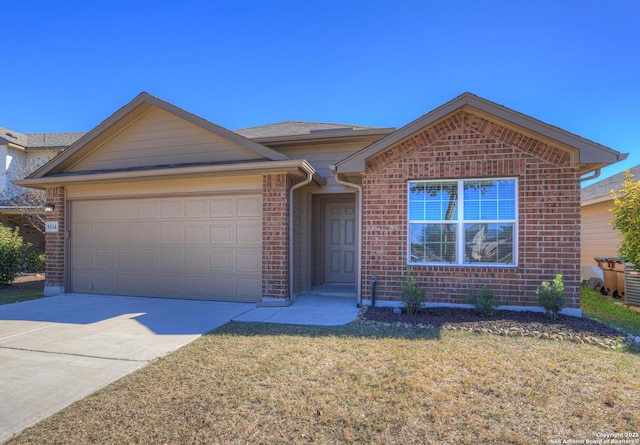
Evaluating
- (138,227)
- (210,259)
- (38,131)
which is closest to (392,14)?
(210,259)

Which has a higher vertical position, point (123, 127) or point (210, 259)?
point (123, 127)

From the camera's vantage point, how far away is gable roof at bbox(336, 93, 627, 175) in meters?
5.85

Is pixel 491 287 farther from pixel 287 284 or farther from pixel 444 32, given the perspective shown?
pixel 444 32

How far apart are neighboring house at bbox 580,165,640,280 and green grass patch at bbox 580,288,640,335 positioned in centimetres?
279

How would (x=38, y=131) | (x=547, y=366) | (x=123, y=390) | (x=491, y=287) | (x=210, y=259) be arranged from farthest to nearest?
1. (x=38, y=131)
2. (x=210, y=259)
3. (x=491, y=287)
4. (x=547, y=366)
5. (x=123, y=390)

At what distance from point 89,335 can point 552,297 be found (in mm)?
7624

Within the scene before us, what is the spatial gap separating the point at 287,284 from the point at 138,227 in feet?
13.5

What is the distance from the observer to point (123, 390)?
11.1 ft

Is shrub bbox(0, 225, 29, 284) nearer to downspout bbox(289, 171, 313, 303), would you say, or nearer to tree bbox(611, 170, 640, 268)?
downspout bbox(289, 171, 313, 303)

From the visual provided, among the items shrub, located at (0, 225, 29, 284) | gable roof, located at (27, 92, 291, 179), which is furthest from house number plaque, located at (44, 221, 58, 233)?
shrub, located at (0, 225, 29, 284)

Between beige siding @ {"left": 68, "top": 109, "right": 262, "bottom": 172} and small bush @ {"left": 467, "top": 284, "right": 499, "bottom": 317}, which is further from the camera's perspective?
beige siding @ {"left": 68, "top": 109, "right": 262, "bottom": 172}

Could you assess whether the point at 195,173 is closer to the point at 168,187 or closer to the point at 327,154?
the point at 168,187

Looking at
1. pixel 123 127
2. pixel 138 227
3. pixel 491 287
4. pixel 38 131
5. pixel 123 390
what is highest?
pixel 38 131

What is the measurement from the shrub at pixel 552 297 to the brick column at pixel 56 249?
10873mm
